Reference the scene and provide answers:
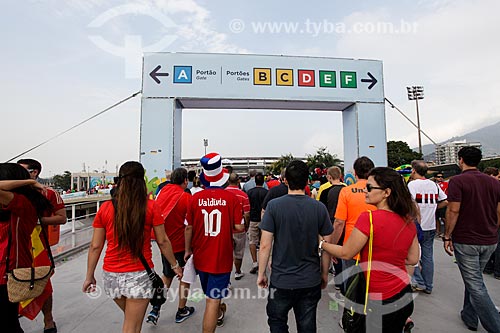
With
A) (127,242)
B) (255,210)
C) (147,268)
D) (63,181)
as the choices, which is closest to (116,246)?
(127,242)

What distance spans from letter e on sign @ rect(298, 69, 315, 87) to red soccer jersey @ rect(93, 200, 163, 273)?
674 centimetres

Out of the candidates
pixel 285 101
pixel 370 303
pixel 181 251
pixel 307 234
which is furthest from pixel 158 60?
pixel 370 303

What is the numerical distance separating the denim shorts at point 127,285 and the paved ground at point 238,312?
110cm

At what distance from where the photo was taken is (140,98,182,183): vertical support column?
7449mm

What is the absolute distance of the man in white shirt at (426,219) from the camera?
3.62 m

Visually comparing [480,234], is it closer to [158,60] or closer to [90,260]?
[90,260]

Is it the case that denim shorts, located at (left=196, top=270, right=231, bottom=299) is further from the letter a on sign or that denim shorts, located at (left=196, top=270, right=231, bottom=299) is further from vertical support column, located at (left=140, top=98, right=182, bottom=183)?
the letter a on sign

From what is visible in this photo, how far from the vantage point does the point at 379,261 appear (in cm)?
172

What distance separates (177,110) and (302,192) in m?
6.48

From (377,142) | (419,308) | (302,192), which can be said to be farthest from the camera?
(377,142)

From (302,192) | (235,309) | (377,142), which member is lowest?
(235,309)

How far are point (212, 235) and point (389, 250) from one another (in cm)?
145

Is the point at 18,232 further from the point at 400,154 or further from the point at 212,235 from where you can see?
the point at 400,154

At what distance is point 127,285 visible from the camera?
199cm
